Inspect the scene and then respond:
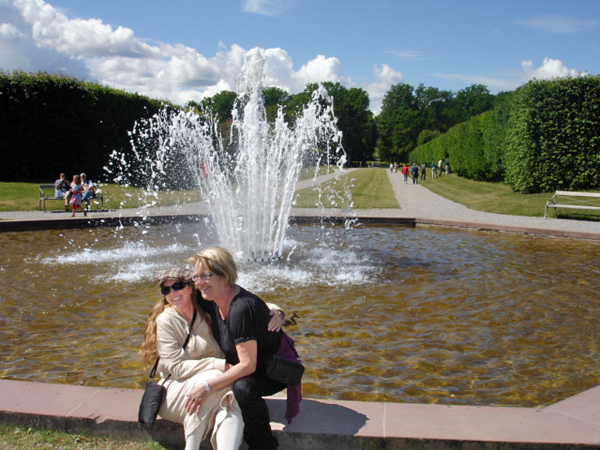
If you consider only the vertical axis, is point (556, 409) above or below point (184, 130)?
below

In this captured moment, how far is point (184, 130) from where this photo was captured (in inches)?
440

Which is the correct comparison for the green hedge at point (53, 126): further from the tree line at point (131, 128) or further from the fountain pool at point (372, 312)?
the fountain pool at point (372, 312)

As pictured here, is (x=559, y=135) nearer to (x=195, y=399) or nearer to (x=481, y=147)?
(x=481, y=147)

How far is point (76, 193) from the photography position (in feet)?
50.8

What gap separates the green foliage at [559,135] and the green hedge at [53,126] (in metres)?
20.0

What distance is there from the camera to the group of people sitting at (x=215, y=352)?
304 cm

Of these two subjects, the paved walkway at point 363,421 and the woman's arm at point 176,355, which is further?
the woman's arm at point 176,355

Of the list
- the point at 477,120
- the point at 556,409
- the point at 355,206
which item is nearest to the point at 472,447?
the point at 556,409

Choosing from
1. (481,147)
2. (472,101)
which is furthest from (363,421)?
(472,101)

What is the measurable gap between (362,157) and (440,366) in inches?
4128

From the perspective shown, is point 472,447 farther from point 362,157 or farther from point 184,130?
point 362,157

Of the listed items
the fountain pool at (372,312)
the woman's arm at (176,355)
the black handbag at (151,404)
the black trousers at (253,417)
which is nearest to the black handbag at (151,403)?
the black handbag at (151,404)

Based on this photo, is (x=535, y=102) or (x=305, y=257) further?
(x=535, y=102)

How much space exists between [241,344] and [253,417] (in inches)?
16.6
